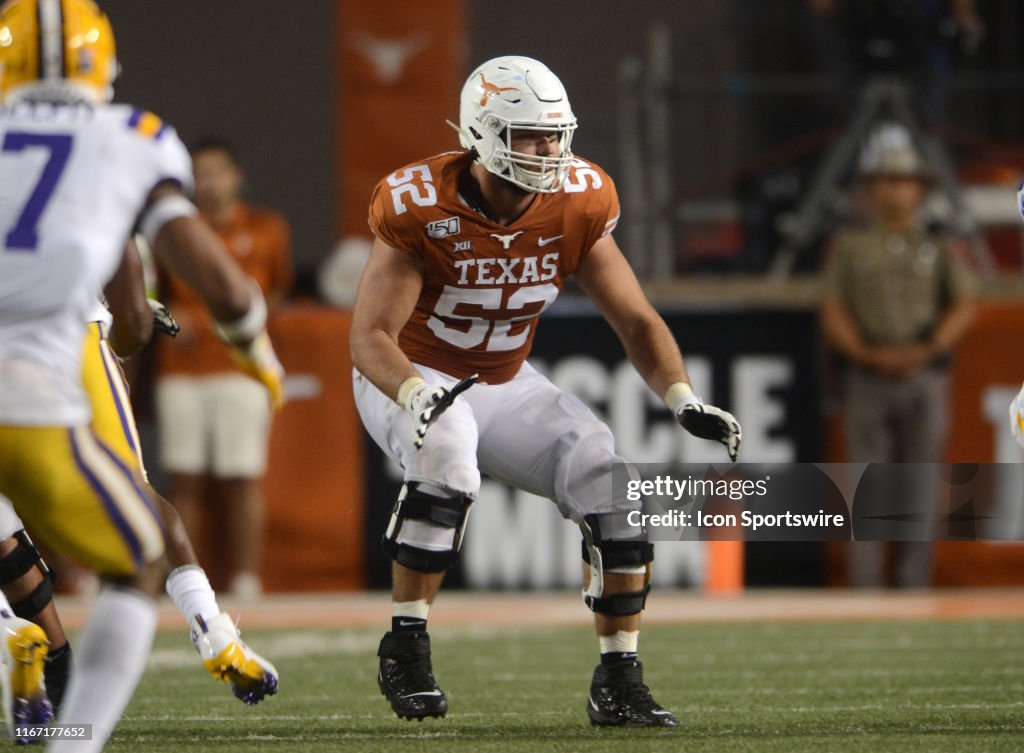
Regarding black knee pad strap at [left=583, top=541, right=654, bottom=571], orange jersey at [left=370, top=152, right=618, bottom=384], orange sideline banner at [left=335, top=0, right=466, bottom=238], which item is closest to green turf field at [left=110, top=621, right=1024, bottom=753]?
black knee pad strap at [left=583, top=541, right=654, bottom=571]

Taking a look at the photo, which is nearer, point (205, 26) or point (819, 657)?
point (819, 657)

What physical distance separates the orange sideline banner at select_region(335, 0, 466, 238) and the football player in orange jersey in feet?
13.9

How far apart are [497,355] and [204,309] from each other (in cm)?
381

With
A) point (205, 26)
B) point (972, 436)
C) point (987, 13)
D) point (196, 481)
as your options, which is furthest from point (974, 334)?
point (205, 26)

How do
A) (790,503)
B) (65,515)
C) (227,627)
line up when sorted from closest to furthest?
(65,515), (227,627), (790,503)

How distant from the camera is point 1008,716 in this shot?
4707mm

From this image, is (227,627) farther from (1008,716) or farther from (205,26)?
(205,26)

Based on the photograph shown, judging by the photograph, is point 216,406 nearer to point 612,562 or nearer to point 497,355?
point 497,355

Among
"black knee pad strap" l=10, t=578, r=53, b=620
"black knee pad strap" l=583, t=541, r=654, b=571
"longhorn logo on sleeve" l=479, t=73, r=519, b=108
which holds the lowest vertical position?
"black knee pad strap" l=10, t=578, r=53, b=620

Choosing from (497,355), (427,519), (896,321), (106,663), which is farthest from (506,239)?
(896,321)

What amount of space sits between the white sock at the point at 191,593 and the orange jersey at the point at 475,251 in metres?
0.83

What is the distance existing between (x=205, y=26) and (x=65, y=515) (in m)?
9.28

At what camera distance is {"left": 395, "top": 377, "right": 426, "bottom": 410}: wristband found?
446cm

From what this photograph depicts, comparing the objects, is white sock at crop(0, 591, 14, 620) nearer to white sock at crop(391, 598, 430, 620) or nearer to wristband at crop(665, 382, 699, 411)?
white sock at crop(391, 598, 430, 620)
